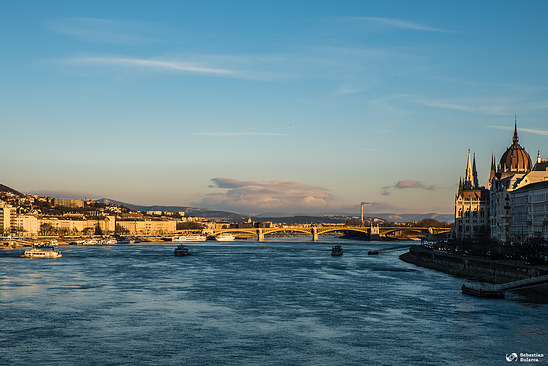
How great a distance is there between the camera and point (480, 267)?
52.3 meters

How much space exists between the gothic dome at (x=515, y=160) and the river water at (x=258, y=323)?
174 feet

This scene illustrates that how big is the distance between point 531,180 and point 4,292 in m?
62.0

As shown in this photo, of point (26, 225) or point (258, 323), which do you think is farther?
point (26, 225)

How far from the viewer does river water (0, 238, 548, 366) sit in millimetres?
23109

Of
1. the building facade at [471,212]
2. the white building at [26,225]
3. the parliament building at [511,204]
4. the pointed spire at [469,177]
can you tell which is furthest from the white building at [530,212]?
the white building at [26,225]

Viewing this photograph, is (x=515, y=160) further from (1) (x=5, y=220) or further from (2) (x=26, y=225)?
(2) (x=26, y=225)

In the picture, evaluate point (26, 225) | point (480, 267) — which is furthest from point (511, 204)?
point (26, 225)

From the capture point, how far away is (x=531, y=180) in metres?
79.2

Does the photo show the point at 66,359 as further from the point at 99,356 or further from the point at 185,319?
the point at 185,319

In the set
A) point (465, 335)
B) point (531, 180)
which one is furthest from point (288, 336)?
point (531, 180)

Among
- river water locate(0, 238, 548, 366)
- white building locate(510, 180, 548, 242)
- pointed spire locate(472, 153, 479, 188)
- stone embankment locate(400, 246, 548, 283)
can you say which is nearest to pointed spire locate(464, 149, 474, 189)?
pointed spire locate(472, 153, 479, 188)

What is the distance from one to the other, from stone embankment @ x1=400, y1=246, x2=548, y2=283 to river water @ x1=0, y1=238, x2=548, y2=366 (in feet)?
13.8

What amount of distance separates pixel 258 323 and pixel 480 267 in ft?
94.1

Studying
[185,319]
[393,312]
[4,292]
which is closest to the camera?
[185,319]
